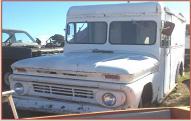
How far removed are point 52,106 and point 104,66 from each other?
1.00 m

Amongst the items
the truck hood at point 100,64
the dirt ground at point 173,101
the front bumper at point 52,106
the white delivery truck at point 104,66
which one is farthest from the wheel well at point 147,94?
the front bumper at point 52,106

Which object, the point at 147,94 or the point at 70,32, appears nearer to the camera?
the point at 147,94

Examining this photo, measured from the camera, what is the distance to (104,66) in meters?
4.89

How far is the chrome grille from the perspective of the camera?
16.5ft

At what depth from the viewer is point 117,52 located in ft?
20.7

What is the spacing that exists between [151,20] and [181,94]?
2.23m

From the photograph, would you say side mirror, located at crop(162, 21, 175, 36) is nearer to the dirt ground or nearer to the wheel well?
the wheel well

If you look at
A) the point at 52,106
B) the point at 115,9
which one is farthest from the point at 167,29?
the point at 52,106

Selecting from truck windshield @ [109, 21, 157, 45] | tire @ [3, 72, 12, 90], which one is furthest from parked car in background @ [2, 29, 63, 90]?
truck windshield @ [109, 21, 157, 45]

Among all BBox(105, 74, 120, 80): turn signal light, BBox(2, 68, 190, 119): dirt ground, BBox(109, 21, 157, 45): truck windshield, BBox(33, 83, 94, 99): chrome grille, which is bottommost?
BBox(2, 68, 190, 119): dirt ground

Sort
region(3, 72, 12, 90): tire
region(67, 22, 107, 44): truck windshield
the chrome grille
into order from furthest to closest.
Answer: region(3, 72, 12, 90): tire < region(67, 22, 107, 44): truck windshield < the chrome grille

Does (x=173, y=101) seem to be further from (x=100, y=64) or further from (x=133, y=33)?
(x=100, y=64)

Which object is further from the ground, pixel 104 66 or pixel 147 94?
pixel 104 66

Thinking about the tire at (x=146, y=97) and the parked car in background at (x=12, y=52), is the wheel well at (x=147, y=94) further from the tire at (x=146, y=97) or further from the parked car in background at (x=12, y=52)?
the parked car in background at (x=12, y=52)
